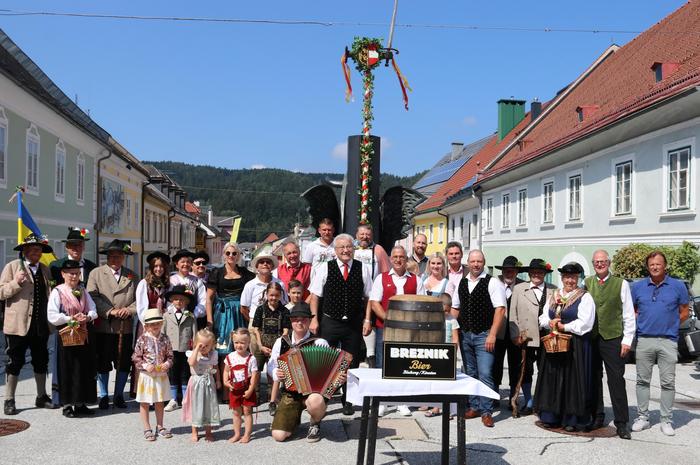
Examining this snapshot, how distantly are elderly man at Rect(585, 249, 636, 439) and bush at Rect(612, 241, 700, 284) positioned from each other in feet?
21.0

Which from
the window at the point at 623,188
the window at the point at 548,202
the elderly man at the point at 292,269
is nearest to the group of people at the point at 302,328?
the elderly man at the point at 292,269

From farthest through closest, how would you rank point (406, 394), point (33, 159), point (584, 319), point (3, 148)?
point (33, 159) < point (3, 148) < point (584, 319) < point (406, 394)

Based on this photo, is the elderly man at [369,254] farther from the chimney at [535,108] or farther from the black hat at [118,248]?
the chimney at [535,108]

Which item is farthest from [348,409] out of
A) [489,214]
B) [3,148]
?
[489,214]

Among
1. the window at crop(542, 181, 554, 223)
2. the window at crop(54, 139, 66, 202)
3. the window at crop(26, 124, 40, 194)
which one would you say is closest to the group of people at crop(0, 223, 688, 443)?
the window at crop(26, 124, 40, 194)

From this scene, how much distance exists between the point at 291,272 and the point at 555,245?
1465 centimetres

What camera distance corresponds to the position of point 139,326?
7.14m

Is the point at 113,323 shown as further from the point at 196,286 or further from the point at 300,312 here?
the point at 300,312

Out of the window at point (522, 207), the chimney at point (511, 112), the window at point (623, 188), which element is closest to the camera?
the window at point (623, 188)

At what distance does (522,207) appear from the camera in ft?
80.7

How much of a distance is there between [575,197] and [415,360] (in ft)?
52.2

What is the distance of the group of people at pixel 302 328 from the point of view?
6.21m

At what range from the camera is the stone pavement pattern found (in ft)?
18.2

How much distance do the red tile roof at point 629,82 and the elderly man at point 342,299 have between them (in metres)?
7.76
